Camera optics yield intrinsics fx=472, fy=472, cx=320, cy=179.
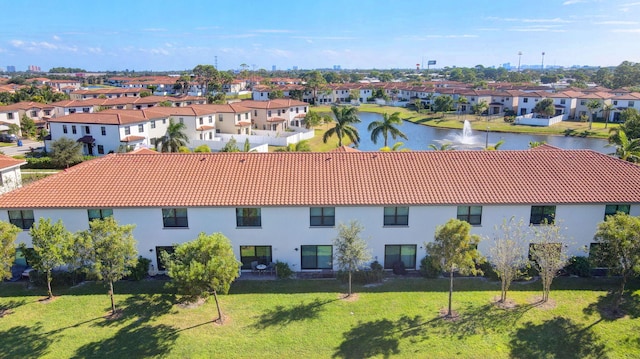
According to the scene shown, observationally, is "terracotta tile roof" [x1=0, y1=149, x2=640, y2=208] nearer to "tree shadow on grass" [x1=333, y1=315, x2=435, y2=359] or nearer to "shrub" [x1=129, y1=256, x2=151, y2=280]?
"shrub" [x1=129, y1=256, x2=151, y2=280]

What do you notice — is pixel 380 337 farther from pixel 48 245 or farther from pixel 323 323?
pixel 48 245

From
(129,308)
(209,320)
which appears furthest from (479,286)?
(129,308)

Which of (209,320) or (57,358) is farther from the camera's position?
(209,320)

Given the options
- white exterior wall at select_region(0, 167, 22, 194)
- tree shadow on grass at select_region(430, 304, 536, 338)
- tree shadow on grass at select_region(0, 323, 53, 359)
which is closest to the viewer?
tree shadow on grass at select_region(0, 323, 53, 359)

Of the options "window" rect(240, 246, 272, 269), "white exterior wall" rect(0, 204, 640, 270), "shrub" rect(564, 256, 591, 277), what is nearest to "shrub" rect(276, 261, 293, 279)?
"white exterior wall" rect(0, 204, 640, 270)

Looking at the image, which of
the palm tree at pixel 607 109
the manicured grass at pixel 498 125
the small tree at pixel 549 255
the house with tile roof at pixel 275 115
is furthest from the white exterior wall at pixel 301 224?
the palm tree at pixel 607 109

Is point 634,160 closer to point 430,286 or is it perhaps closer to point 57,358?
point 430,286
